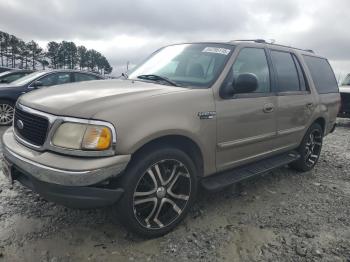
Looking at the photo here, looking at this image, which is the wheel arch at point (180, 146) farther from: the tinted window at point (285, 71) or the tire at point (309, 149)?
the tire at point (309, 149)

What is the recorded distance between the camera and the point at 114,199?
2.39m

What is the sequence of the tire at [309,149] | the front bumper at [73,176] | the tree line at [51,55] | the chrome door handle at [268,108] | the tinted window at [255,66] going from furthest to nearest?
the tree line at [51,55] < the tire at [309,149] < the chrome door handle at [268,108] < the tinted window at [255,66] < the front bumper at [73,176]

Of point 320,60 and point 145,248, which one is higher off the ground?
point 320,60

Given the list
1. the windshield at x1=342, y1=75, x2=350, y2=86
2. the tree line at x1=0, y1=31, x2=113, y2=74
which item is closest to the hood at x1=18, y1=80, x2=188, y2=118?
the windshield at x1=342, y1=75, x2=350, y2=86

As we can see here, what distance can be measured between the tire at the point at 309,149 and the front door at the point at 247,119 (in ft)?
3.52

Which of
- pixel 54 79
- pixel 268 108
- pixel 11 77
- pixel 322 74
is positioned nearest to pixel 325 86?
pixel 322 74

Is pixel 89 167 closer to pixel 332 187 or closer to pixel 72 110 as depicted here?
pixel 72 110

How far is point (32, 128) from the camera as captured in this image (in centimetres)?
262

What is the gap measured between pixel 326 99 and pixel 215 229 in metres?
3.12

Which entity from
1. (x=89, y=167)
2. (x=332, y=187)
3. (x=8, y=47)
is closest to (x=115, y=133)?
(x=89, y=167)

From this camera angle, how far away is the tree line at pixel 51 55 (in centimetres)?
4075

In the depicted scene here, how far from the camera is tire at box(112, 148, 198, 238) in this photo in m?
2.51

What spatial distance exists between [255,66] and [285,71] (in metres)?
0.68

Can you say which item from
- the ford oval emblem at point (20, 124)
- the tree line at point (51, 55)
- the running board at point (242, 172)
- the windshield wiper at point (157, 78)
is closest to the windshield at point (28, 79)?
the windshield wiper at point (157, 78)
